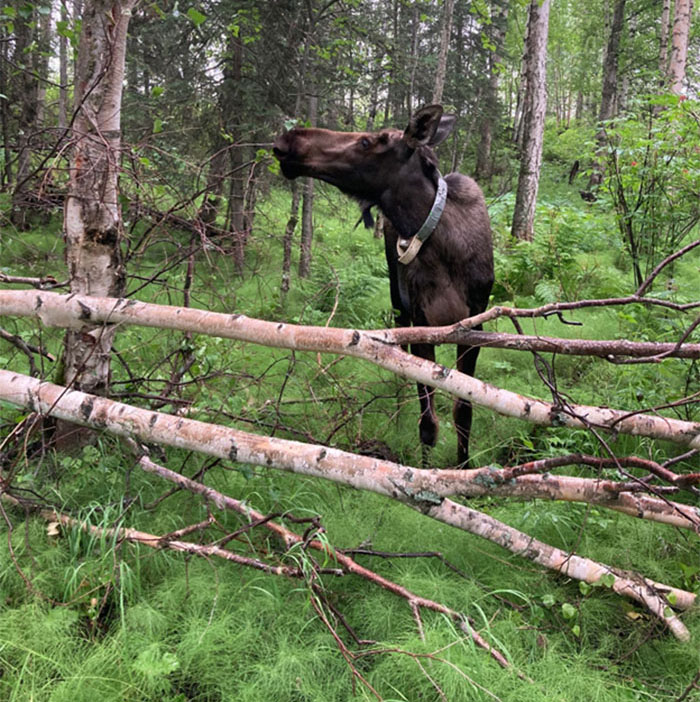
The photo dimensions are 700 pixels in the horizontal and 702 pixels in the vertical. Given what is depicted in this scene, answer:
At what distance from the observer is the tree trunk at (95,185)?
3.07 metres

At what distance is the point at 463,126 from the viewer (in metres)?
20.7

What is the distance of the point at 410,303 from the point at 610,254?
8527mm

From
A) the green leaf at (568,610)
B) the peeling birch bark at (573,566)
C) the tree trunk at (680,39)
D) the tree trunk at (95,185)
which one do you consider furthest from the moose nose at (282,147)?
the tree trunk at (680,39)

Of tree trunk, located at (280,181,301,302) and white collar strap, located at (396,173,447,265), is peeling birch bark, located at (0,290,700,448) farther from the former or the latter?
tree trunk, located at (280,181,301,302)

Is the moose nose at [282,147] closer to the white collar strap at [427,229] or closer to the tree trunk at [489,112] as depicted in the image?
the white collar strap at [427,229]

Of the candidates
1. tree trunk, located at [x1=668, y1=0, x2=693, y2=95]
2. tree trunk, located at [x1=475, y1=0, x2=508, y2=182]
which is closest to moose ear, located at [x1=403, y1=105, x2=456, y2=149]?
tree trunk, located at [x1=668, y1=0, x2=693, y2=95]

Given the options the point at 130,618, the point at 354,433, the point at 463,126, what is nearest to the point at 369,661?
the point at 130,618

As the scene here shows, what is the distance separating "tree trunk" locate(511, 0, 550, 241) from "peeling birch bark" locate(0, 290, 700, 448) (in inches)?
311

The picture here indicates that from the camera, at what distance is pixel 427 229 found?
149 inches

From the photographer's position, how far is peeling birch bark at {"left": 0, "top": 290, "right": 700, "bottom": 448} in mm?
2623

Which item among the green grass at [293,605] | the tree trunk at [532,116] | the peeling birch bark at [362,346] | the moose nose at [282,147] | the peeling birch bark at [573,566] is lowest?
the green grass at [293,605]

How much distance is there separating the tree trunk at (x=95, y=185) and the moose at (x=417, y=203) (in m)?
1.07

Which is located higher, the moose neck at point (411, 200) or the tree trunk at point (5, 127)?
the tree trunk at point (5, 127)

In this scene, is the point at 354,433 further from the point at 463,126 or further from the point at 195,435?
the point at 463,126
